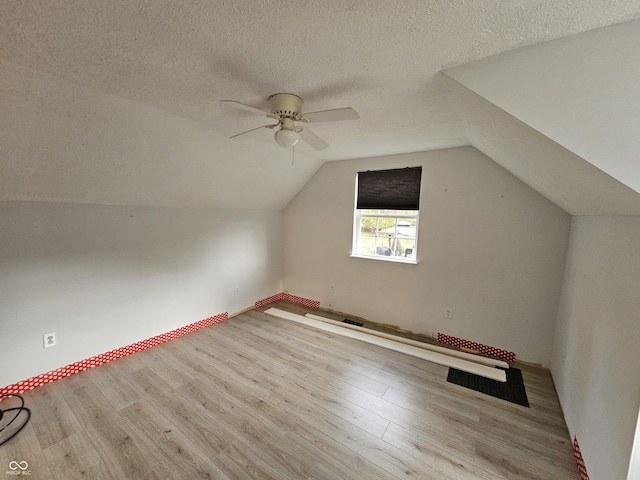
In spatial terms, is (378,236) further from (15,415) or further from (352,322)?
(15,415)

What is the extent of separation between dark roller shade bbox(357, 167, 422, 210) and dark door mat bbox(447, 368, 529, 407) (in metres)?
1.86

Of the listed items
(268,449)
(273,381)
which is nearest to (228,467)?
(268,449)

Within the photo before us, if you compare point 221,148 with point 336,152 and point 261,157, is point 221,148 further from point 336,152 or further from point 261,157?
point 336,152

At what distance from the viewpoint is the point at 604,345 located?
139 cm

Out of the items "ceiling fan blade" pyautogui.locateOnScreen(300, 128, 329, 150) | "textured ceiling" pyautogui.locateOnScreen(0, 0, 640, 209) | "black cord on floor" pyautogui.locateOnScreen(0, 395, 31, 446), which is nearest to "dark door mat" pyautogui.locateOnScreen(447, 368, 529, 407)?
"textured ceiling" pyautogui.locateOnScreen(0, 0, 640, 209)

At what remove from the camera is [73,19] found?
1.00 metres

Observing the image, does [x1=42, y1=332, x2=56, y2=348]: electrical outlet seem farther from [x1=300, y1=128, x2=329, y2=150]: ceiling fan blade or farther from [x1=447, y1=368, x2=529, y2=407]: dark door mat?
[x1=447, y1=368, x2=529, y2=407]: dark door mat

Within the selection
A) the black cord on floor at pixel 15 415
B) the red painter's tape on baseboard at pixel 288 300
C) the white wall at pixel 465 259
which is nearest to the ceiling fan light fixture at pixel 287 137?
the white wall at pixel 465 259

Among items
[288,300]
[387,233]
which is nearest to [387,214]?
[387,233]

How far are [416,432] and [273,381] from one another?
4.02 ft

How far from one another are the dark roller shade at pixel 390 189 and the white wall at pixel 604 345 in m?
1.53

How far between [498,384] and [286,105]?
9.73 ft

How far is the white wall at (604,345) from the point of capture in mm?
1127

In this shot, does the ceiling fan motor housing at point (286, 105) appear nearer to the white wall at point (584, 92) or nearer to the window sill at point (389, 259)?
the white wall at point (584, 92)
